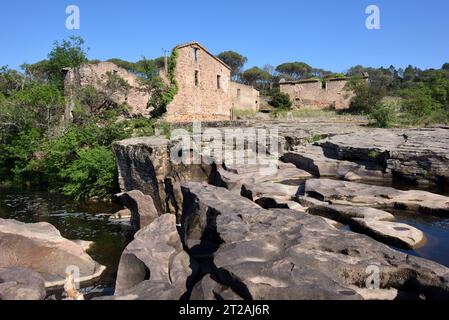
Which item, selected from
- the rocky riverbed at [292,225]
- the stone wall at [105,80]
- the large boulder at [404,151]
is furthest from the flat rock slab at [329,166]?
the stone wall at [105,80]

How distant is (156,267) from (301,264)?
2.82 metres

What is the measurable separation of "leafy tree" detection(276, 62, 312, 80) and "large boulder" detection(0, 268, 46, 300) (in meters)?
75.7

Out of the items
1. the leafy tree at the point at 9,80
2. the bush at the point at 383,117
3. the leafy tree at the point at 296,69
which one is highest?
the leafy tree at the point at 296,69

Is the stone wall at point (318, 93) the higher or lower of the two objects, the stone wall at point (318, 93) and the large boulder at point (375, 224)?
the higher

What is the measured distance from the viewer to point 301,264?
409 centimetres

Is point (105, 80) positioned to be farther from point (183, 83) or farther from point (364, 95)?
point (364, 95)

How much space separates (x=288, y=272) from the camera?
12.8 feet

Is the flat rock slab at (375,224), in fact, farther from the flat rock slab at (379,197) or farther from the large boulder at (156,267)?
the large boulder at (156,267)

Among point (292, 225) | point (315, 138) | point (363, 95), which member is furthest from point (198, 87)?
point (292, 225)

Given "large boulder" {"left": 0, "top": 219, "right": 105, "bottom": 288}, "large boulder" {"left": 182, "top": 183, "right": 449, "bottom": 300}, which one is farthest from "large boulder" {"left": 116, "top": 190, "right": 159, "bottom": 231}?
"large boulder" {"left": 182, "top": 183, "right": 449, "bottom": 300}

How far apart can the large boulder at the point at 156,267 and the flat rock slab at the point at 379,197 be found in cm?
329

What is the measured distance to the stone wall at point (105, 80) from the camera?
2634 centimetres

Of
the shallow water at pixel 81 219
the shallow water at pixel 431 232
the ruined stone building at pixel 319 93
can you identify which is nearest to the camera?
the shallow water at pixel 431 232
